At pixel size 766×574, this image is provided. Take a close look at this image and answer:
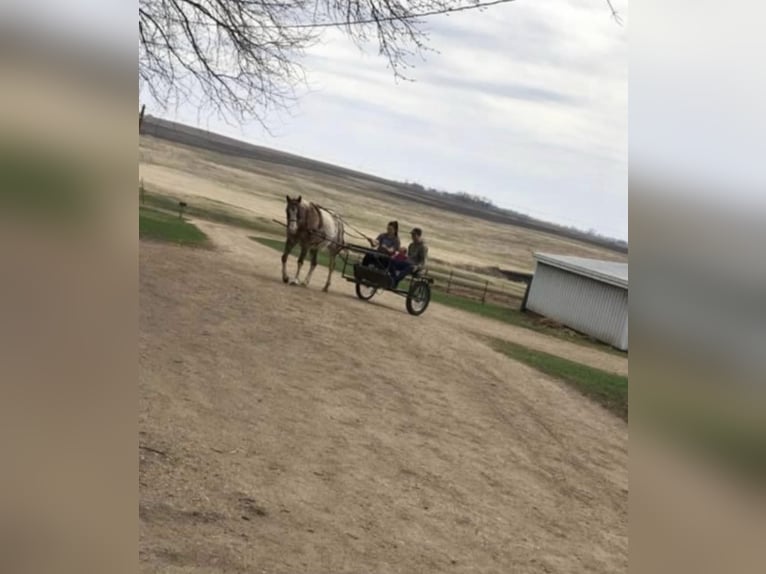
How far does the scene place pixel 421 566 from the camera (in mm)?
3629

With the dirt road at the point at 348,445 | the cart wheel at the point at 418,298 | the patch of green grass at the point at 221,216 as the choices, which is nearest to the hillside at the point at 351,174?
the patch of green grass at the point at 221,216

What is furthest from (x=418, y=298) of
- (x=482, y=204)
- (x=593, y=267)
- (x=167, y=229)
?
(x=167, y=229)

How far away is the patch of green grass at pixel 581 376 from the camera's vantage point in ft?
12.1

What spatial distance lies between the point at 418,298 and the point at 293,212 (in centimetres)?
67

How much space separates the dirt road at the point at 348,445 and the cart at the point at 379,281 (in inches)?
2.2

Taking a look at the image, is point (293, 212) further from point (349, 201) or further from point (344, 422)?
point (344, 422)

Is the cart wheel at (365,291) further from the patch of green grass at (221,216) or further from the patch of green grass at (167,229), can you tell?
the patch of green grass at (167,229)

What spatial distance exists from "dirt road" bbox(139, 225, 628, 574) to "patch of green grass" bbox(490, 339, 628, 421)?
5 cm

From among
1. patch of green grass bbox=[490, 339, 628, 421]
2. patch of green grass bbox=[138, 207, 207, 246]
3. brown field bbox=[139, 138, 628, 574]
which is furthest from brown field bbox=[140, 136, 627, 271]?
patch of green grass bbox=[490, 339, 628, 421]

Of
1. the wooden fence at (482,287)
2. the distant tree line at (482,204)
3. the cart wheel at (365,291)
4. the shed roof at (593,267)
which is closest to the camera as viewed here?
Result: the shed roof at (593,267)

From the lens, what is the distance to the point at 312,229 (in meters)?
3.92
